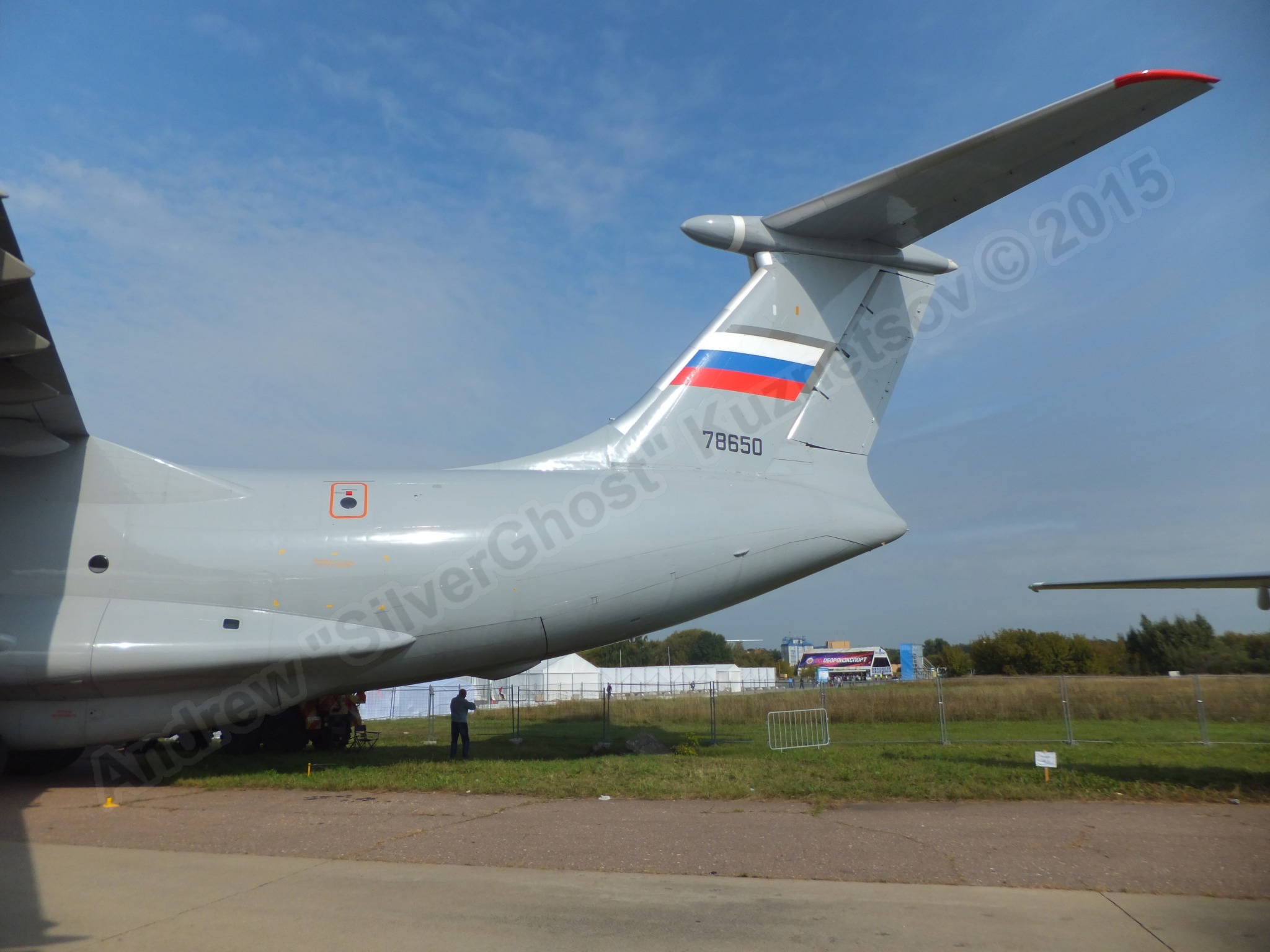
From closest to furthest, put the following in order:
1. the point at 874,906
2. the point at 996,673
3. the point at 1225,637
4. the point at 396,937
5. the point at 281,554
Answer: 1. the point at 396,937
2. the point at 874,906
3. the point at 281,554
4. the point at 1225,637
5. the point at 996,673

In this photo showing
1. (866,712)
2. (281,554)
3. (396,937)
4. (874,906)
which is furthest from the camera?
(866,712)

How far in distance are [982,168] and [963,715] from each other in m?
14.0

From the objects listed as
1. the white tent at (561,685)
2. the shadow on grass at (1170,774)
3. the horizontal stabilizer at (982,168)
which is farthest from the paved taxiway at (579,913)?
the white tent at (561,685)

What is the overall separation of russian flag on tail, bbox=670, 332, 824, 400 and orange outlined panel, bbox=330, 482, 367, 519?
11.0 ft

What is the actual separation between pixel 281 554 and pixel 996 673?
3977 cm

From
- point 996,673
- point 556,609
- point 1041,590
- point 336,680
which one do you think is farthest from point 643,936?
point 996,673

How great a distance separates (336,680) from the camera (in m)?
7.85

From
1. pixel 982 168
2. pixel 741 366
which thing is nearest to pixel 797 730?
pixel 741 366

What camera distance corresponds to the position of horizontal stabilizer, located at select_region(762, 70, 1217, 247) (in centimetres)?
582

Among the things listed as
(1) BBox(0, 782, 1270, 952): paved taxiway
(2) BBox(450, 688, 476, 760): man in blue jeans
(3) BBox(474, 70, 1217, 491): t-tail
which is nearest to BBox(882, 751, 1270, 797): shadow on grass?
(1) BBox(0, 782, 1270, 952): paved taxiway

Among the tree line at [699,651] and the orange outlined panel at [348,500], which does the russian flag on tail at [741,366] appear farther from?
the tree line at [699,651]

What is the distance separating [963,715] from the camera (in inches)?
700

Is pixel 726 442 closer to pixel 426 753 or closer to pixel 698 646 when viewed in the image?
pixel 426 753

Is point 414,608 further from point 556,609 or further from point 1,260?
point 1,260
